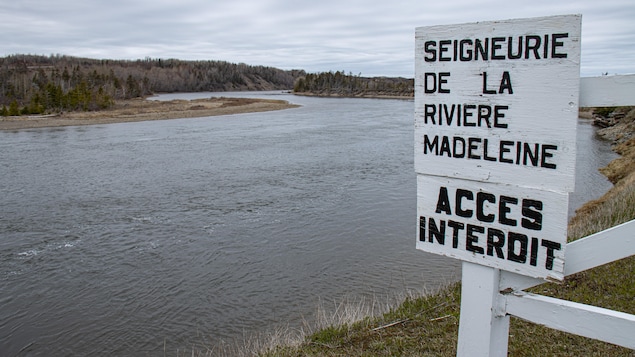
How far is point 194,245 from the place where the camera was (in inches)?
448

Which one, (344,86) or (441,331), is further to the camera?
(344,86)

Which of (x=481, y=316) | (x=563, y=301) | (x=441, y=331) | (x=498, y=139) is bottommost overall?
(x=441, y=331)

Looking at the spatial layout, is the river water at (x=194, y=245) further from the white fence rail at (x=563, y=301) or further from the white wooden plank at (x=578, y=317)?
the white wooden plank at (x=578, y=317)

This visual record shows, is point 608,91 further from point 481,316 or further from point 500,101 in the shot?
point 481,316

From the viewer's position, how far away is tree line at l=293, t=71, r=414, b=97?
4075 inches

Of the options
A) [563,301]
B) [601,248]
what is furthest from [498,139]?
[563,301]

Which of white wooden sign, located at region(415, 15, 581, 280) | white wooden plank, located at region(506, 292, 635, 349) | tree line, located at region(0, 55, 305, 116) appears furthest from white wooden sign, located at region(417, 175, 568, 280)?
tree line, located at region(0, 55, 305, 116)

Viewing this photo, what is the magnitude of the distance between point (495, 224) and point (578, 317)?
20.5 inches

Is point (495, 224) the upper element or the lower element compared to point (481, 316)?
upper

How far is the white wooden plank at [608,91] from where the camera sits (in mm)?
2156

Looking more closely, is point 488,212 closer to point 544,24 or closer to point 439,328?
point 544,24

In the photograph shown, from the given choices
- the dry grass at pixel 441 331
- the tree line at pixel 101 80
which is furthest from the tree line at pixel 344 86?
the dry grass at pixel 441 331

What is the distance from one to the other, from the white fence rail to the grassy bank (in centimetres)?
192

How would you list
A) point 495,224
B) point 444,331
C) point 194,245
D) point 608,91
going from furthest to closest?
point 194,245
point 444,331
point 495,224
point 608,91
